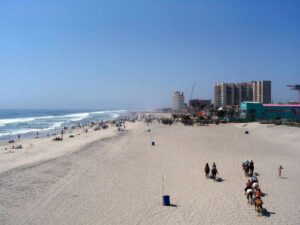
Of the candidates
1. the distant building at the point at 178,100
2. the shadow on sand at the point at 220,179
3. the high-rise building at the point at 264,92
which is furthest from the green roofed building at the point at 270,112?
the distant building at the point at 178,100

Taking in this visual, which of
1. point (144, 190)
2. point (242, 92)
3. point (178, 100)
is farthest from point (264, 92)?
point (144, 190)

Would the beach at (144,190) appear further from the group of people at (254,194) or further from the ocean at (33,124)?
the ocean at (33,124)

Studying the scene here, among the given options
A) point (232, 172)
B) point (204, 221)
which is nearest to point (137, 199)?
point (204, 221)

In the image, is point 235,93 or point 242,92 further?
point 242,92

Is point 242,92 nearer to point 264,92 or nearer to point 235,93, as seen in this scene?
point 235,93

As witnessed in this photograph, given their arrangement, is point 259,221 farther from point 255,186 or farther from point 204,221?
point 255,186

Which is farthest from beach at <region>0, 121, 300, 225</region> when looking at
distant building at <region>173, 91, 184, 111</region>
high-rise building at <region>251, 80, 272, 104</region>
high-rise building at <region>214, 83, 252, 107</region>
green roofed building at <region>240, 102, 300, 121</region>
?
distant building at <region>173, 91, 184, 111</region>
